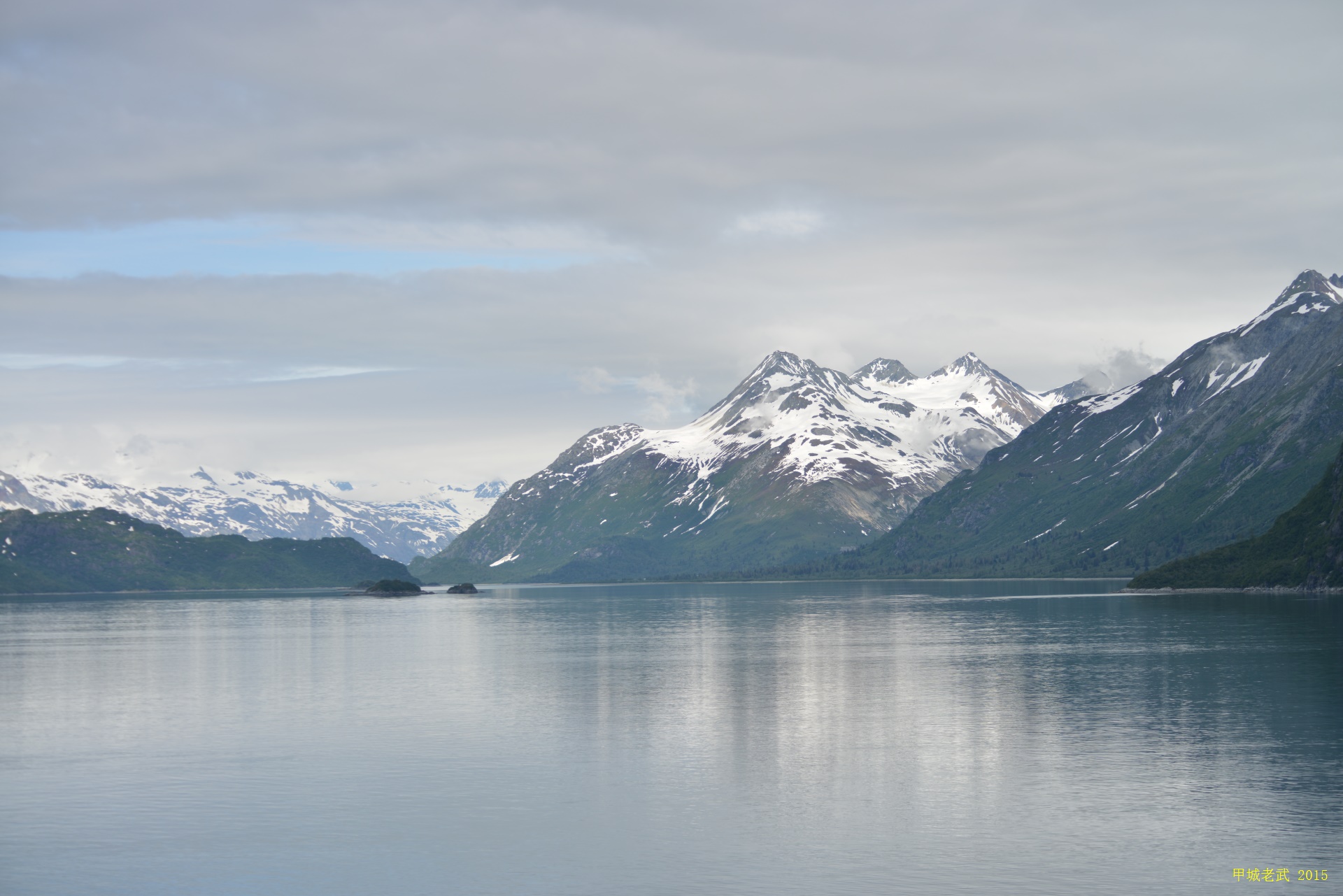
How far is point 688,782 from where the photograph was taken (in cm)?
8294

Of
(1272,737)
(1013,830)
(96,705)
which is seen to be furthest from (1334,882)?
(96,705)

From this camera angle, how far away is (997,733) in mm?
99938

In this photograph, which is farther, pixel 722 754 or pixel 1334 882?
pixel 722 754

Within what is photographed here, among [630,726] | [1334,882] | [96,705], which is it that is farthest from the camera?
[96,705]

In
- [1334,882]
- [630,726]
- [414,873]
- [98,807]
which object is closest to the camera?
[1334,882]

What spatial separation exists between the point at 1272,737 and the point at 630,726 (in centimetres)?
5117

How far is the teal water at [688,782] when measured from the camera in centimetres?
6150

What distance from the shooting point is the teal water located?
2421 inches

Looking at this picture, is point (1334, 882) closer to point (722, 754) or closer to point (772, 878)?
point (772, 878)

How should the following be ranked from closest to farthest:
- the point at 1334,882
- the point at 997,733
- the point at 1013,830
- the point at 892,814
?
the point at 1334,882
the point at 1013,830
the point at 892,814
the point at 997,733

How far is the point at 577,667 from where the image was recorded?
165 metres

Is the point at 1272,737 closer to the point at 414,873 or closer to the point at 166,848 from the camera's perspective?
the point at 414,873

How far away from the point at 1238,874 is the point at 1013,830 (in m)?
12.2

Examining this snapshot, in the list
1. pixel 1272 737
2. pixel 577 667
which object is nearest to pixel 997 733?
pixel 1272 737
